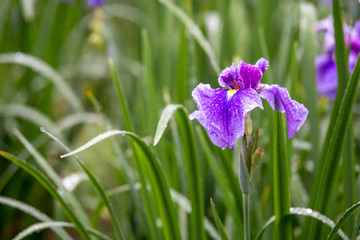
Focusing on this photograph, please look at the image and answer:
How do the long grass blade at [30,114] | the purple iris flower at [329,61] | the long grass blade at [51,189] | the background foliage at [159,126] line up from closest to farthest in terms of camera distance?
the long grass blade at [51,189] → the background foliage at [159,126] → the purple iris flower at [329,61] → the long grass blade at [30,114]

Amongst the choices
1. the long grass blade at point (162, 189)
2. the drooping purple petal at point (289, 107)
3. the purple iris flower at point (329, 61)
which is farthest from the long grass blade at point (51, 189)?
the purple iris flower at point (329, 61)

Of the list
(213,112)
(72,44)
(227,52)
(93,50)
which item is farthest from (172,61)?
(93,50)

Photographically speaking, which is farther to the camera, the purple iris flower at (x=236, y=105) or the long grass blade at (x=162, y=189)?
the long grass blade at (x=162, y=189)

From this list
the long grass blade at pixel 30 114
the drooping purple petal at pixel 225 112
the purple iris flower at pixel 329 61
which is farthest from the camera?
the long grass blade at pixel 30 114

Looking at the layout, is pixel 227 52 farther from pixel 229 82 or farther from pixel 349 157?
pixel 229 82

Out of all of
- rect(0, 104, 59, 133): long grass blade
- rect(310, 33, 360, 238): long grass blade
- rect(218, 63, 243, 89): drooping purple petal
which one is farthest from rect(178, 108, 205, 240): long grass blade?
rect(0, 104, 59, 133): long grass blade

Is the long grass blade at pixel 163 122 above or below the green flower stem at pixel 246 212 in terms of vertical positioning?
above

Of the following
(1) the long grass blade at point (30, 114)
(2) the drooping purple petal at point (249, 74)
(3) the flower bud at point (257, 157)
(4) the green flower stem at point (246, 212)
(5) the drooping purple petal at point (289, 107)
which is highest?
(1) the long grass blade at point (30, 114)

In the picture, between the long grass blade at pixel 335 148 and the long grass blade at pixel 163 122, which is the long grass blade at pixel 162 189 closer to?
the long grass blade at pixel 163 122
